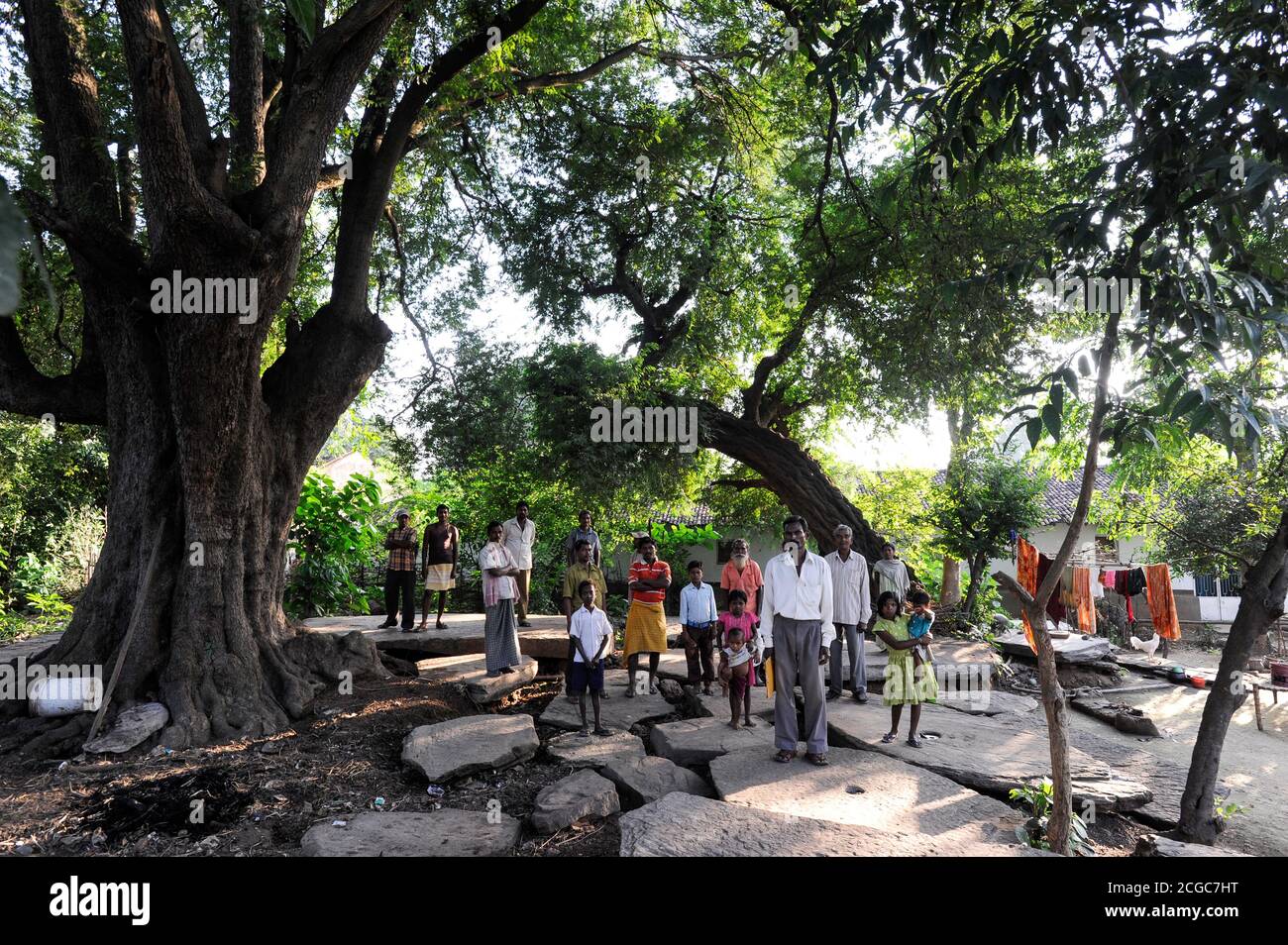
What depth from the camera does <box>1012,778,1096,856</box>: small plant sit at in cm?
491

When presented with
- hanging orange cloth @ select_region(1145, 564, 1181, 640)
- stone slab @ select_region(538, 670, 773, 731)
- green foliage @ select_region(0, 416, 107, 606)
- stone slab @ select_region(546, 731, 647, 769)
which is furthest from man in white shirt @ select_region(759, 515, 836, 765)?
green foliage @ select_region(0, 416, 107, 606)

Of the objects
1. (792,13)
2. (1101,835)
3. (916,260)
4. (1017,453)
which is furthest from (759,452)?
(1017,453)

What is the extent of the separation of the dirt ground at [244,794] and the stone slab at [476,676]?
1080 millimetres

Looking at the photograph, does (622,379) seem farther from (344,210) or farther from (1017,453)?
(1017,453)

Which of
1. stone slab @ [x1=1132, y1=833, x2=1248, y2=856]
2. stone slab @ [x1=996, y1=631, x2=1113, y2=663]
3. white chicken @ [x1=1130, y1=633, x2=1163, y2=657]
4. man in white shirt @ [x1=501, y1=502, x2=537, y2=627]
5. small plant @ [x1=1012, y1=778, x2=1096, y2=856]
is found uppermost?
man in white shirt @ [x1=501, y1=502, x2=537, y2=627]

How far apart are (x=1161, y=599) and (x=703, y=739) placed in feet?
40.6

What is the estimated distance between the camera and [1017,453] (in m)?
21.2

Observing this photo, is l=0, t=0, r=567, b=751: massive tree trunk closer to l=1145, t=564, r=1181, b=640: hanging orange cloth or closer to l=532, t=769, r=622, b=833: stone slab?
l=532, t=769, r=622, b=833: stone slab

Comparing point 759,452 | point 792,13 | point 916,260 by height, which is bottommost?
point 759,452

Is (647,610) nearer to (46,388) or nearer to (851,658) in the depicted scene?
(851,658)

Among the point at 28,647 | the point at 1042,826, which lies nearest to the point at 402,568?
the point at 28,647

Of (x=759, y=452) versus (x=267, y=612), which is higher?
(x=759, y=452)

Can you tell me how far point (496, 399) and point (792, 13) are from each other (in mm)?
5726

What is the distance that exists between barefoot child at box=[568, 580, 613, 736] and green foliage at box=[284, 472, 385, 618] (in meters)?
7.74
